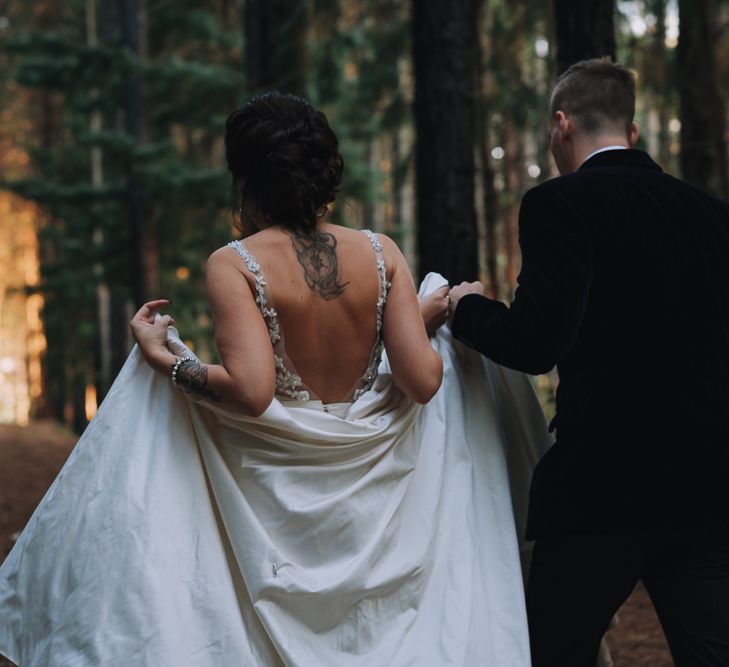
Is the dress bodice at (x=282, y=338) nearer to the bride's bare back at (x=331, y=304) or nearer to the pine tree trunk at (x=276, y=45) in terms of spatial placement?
the bride's bare back at (x=331, y=304)

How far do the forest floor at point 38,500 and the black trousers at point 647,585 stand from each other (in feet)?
8.88

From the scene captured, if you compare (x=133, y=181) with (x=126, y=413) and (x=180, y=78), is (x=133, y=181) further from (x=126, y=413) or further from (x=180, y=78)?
(x=126, y=413)

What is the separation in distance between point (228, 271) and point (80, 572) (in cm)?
105

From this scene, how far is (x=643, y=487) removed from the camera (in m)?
2.88

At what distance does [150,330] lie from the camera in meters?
3.36

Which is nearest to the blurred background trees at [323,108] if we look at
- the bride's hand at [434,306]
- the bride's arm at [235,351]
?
the bride's hand at [434,306]

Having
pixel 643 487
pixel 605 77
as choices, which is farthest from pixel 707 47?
pixel 643 487

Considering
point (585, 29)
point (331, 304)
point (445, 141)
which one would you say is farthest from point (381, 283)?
point (445, 141)

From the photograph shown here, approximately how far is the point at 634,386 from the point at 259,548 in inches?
49.2

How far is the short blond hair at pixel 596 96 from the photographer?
10.2 feet

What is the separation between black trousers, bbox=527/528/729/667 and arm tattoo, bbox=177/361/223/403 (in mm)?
1122

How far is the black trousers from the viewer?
285 centimetres

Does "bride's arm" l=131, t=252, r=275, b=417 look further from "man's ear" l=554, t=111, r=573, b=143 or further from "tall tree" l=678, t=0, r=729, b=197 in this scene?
"tall tree" l=678, t=0, r=729, b=197

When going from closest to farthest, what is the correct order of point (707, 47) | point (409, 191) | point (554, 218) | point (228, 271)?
point (554, 218) → point (228, 271) → point (707, 47) → point (409, 191)
